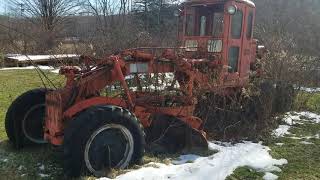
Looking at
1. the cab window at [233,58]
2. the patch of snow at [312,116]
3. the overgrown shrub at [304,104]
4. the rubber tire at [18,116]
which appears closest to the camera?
the rubber tire at [18,116]

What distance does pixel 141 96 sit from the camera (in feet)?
21.7

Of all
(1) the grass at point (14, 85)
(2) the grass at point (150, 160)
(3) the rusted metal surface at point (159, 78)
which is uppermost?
(3) the rusted metal surface at point (159, 78)

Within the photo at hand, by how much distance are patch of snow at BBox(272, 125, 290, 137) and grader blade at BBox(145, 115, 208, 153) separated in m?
2.13

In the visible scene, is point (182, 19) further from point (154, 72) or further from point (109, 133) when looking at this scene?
point (109, 133)

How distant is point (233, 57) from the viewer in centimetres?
804

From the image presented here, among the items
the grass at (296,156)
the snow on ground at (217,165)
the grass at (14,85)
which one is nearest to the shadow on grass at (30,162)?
the snow on ground at (217,165)

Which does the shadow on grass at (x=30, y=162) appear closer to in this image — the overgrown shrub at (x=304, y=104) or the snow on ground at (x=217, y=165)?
the snow on ground at (x=217, y=165)

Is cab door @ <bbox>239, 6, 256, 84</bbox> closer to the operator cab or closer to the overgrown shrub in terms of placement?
the operator cab

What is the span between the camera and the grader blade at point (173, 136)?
21.1ft

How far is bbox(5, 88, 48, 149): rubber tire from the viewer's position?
632 cm

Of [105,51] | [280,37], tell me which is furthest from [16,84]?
[280,37]

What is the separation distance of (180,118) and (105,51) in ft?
13.2

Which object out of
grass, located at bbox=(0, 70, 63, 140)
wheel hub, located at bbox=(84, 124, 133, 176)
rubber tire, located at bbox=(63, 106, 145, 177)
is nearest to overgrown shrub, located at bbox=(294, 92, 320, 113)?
grass, located at bbox=(0, 70, 63, 140)

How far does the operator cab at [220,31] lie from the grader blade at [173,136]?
1567 millimetres
